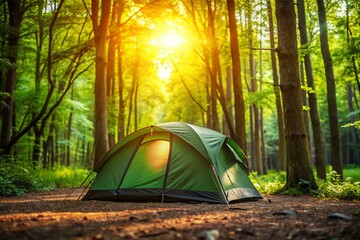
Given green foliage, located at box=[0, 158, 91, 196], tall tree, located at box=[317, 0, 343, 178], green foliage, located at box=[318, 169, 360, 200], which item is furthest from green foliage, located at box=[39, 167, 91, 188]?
tall tree, located at box=[317, 0, 343, 178]

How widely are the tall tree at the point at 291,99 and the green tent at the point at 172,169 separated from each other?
154 cm

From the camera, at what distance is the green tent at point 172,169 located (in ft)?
25.9

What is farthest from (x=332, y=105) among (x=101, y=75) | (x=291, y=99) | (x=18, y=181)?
(x=18, y=181)

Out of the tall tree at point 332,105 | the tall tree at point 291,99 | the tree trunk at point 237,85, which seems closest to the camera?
the tall tree at point 291,99

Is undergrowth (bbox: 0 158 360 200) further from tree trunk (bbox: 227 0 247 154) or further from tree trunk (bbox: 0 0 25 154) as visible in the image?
tree trunk (bbox: 0 0 25 154)

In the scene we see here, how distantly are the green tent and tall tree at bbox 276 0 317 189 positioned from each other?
1.54m

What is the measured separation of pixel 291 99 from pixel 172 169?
426 cm

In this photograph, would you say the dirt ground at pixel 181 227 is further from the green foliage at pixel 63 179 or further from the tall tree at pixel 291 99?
the green foliage at pixel 63 179

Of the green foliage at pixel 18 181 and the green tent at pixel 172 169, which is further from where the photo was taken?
the green foliage at pixel 18 181

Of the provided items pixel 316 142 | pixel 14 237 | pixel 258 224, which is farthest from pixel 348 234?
pixel 316 142

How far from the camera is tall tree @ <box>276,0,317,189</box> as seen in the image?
374 inches

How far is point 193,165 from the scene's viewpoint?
812 centimetres

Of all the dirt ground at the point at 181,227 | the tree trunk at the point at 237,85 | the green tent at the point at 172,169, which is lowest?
the dirt ground at the point at 181,227

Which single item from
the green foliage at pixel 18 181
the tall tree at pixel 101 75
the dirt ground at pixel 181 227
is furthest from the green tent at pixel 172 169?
the tall tree at pixel 101 75
